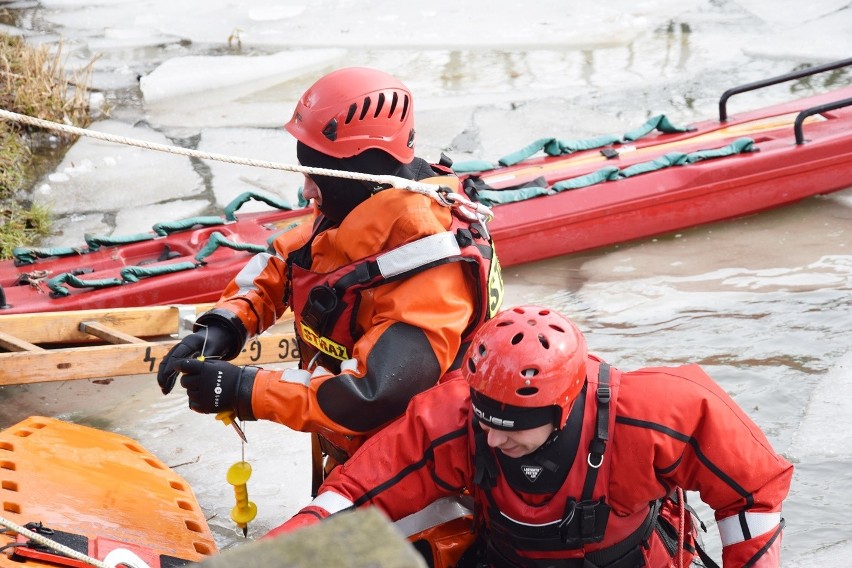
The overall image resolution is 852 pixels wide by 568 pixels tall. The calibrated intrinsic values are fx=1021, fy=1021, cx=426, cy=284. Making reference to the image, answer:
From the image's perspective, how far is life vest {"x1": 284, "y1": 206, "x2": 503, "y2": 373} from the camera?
2.80 m

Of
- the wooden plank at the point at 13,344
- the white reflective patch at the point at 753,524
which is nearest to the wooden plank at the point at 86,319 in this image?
the wooden plank at the point at 13,344

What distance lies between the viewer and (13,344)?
4.20 m

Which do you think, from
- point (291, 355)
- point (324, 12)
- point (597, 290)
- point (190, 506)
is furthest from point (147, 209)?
point (324, 12)

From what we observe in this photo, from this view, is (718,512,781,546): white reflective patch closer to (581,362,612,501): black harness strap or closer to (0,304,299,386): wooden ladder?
(581,362,612,501): black harness strap

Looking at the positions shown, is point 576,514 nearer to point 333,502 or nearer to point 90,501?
point 333,502

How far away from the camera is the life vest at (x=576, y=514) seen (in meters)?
2.50

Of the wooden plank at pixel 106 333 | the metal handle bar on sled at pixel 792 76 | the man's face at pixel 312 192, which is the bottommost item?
→ the wooden plank at pixel 106 333

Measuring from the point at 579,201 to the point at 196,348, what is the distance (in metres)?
2.99

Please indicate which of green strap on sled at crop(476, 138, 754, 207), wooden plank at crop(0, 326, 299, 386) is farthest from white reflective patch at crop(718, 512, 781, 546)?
green strap on sled at crop(476, 138, 754, 207)

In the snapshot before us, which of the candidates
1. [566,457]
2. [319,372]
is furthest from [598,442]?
[319,372]

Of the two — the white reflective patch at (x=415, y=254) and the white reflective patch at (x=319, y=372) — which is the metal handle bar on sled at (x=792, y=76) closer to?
the white reflective patch at (x=415, y=254)

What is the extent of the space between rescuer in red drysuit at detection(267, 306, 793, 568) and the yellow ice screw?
66 cm

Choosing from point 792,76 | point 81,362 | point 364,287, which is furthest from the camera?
point 792,76

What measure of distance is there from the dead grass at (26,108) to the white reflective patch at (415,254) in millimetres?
3914
